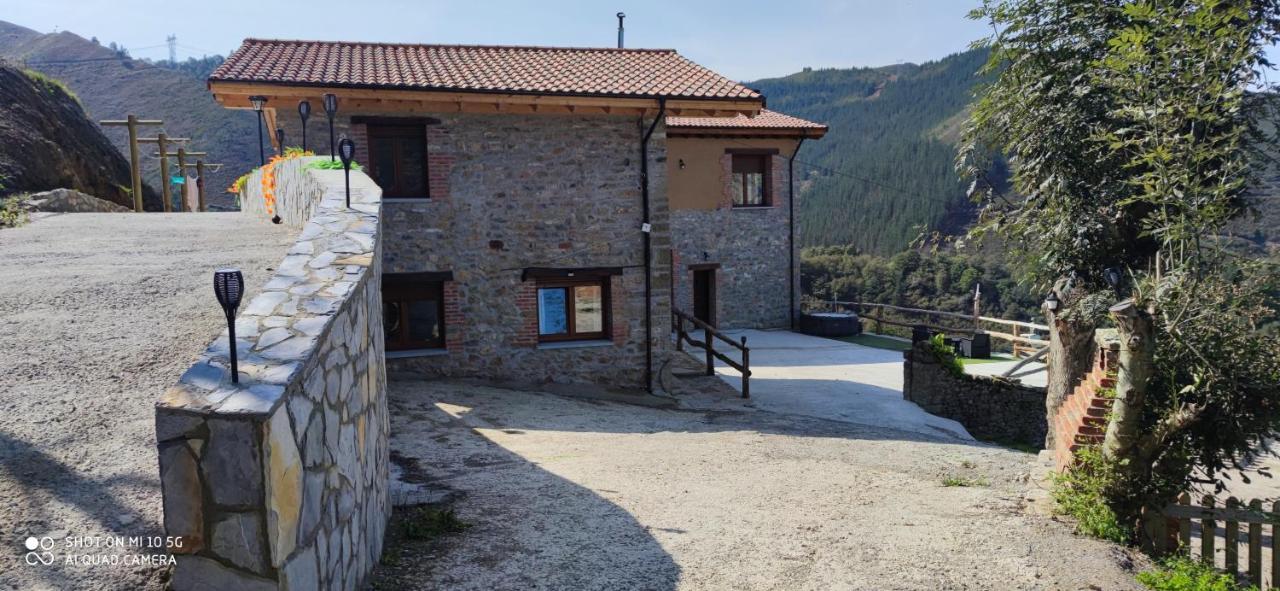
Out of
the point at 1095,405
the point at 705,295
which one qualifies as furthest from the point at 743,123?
the point at 1095,405

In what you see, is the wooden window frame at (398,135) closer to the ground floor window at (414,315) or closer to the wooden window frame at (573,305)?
the ground floor window at (414,315)

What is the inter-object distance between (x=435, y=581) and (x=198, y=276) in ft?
12.6

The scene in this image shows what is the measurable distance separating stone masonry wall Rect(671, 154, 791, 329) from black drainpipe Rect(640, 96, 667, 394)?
8095mm

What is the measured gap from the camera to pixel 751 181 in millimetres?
22266

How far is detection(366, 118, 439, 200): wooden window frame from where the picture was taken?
12043 mm

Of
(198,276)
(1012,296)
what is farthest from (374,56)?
(1012,296)

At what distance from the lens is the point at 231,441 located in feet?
7.96

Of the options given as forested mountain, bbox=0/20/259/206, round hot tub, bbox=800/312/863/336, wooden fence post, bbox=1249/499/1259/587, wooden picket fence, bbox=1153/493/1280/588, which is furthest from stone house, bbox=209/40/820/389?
forested mountain, bbox=0/20/259/206

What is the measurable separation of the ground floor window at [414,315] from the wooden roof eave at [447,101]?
256 cm

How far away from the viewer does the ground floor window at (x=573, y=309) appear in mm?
13039

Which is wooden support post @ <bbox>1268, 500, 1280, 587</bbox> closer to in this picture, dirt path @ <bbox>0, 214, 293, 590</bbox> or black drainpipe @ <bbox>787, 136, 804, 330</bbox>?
dirt path @ <bbox>0, 214, 293, 590</bbox>

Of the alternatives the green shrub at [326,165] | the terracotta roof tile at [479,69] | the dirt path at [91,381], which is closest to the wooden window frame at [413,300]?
the terracotta roof tile at [479,69]

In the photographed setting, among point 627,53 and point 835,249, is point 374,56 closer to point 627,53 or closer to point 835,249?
point 627,53

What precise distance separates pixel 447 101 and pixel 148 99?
5800 centimetres
